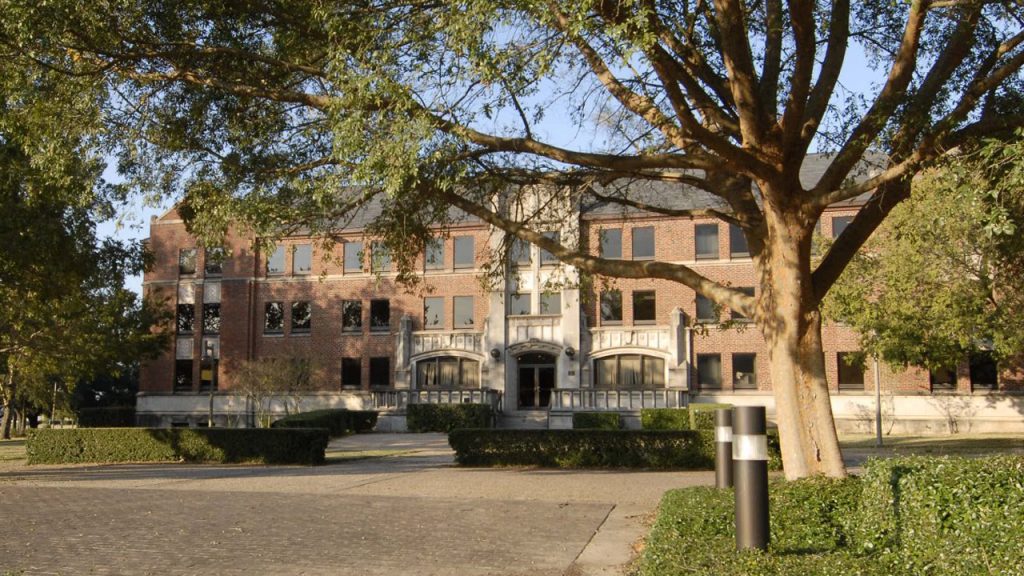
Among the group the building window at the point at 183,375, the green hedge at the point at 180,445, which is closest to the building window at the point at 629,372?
the green hedge at the point at 180,445

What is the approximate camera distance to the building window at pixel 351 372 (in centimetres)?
4228

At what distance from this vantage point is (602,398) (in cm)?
3809

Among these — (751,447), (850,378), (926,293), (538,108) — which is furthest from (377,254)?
(850,378)

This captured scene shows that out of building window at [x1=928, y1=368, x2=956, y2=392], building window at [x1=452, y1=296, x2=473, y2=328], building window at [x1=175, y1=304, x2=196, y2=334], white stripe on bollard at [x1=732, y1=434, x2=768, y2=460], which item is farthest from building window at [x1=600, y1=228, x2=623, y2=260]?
white stripe on bollard at [x1=732, y1=434, x2=768, y2=460]

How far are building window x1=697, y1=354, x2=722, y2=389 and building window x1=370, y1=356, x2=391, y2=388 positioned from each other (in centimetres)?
1456

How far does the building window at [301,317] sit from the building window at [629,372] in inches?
565

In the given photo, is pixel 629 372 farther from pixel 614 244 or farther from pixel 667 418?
pixel 667 418

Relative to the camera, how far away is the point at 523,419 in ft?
131

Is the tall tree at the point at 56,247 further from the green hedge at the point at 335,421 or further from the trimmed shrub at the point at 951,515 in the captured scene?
the trimmed shrub at the point at 951,515

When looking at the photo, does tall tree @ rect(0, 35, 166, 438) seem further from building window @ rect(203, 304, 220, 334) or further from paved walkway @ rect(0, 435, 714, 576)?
building window @ rect(203, 304, 220, 334)

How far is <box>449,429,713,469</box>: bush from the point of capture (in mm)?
19562

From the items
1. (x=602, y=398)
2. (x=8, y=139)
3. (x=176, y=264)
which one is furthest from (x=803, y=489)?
(x=176, y=264)

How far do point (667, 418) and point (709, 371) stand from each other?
9.51 metres

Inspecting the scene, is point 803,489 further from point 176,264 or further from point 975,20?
point 176,264
